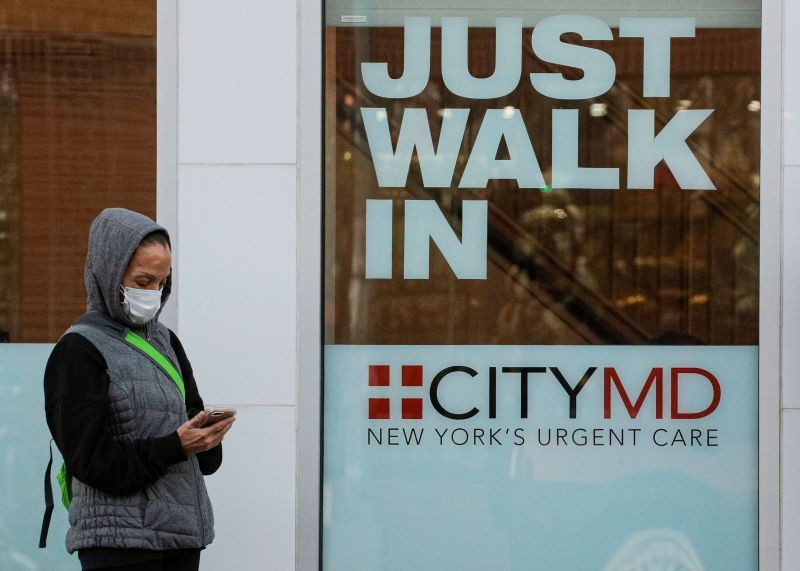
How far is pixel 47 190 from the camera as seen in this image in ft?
15.7

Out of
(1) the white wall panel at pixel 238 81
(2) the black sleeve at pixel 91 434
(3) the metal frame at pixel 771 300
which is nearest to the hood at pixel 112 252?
(2) the black sleeve at pixel 91 434

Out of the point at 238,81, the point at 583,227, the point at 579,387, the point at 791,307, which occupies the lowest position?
the point at 579,387

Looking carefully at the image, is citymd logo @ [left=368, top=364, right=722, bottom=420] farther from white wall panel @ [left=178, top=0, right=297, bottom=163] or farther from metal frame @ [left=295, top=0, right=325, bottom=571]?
white wall panel @ [left=178, top=0, right=297, bottom=163]

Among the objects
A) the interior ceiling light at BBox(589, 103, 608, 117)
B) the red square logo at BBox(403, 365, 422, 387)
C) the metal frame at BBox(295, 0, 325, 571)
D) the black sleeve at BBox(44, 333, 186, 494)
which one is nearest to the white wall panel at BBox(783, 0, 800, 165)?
the interior ceiling light at BBox(589, 103, 608, 117)

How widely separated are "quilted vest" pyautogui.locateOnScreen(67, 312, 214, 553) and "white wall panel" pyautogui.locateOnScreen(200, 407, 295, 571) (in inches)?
55.1

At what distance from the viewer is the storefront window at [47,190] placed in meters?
4.76

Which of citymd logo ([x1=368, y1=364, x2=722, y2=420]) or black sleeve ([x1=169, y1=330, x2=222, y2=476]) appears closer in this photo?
black sleeve ([x1=169, y1=330, x2=222, y2=476])

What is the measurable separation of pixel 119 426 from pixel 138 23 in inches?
93.9

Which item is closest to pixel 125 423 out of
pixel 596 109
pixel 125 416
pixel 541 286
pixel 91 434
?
pixel 125 416

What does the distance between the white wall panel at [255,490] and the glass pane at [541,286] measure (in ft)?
0.71

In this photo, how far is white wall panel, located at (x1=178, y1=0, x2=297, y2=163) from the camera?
15.3 feet

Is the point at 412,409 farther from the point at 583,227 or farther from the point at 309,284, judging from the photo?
the point at 583,227

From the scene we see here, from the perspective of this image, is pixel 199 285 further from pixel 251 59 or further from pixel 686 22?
pixel 686 22

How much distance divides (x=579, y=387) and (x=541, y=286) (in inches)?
20.3
